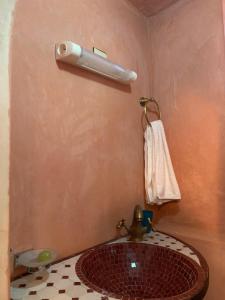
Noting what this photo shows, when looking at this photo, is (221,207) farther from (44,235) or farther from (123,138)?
(44,235)

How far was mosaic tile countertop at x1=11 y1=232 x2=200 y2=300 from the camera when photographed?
2.78ft

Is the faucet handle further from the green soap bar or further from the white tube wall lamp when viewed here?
the white tube wall lamp

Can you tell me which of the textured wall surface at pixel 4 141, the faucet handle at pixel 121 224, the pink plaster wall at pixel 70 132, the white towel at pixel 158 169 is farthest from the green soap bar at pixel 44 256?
the white towel at pixel 158 169

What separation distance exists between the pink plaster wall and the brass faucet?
64 millimetres

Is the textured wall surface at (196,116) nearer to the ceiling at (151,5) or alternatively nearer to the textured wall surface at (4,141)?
the ceiling at (151,5)

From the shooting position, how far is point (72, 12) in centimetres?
128

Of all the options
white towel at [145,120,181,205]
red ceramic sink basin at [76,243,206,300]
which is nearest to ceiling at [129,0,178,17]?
white towel at [145,120,181,205]

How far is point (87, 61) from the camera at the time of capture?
47.9 inches

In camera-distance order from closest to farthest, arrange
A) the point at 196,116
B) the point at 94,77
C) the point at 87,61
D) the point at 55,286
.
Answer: the point at 55,286, the point at 87,61, the point at 94,77, the point at 196,116

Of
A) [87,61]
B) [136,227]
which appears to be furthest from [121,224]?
[87,61]

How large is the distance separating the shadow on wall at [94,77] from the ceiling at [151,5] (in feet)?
1.99

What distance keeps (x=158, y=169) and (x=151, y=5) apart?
1174 millimetres

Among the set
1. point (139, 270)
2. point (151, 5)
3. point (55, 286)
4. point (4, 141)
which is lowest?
point (139, 270)

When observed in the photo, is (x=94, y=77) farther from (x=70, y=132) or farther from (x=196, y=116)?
(x=196, y=116)
